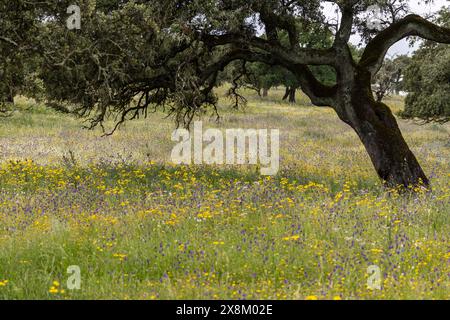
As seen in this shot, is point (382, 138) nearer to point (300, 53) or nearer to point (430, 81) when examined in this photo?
point (300, 53)

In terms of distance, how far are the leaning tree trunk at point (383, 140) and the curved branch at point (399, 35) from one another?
0.81m

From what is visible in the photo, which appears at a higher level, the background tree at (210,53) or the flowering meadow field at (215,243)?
the background tree at (210,53)

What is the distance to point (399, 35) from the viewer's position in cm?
1303

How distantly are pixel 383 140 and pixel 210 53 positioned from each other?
5.32m

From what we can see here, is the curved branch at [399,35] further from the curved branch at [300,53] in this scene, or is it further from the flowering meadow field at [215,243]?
the flowering meadow field at [215,243]

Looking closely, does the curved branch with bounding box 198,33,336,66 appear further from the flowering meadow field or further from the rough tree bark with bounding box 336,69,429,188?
the flowering meadow field

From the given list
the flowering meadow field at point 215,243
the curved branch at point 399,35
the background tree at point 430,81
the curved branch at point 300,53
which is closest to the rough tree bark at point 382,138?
the curved branch at point 399,35

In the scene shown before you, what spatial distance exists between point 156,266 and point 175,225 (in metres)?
1.35

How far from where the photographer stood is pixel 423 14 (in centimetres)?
1319

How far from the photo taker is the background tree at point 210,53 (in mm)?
11203

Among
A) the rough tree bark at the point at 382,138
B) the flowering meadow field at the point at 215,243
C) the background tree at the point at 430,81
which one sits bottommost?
the flowering meadow field at the point at 215,243

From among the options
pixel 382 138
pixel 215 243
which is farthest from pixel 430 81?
pixel 215 243

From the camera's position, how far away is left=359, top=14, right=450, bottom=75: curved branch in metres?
12.7

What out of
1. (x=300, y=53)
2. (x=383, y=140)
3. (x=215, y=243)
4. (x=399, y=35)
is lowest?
(x=215, y=243)
